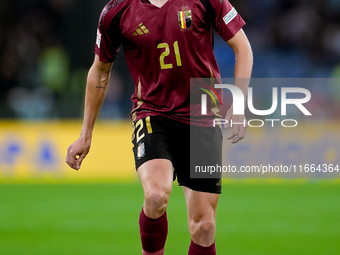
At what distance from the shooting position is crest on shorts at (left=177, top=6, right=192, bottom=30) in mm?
4004

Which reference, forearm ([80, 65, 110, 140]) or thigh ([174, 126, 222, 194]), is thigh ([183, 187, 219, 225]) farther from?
forearm ([80, 65, 110, 140])

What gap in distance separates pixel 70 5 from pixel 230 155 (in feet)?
23.9

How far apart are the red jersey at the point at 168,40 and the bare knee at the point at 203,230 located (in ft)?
2.30

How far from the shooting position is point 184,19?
4.00 meters

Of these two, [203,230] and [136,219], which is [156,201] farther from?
[136,219]

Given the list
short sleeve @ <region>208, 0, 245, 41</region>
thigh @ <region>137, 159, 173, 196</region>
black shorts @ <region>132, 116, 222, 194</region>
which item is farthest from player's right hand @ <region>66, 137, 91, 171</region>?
short sleeve @ <region>208, 0, 245, 41</region>

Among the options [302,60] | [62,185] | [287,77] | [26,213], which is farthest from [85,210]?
[302,60]

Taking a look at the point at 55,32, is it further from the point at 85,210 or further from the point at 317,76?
the point at 85,210

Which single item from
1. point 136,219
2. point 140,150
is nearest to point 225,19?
point 140,150

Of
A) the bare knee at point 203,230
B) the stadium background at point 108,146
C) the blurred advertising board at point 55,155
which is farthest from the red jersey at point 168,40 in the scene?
the blurred advertising board at point 55,155

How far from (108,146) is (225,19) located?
24.6ft

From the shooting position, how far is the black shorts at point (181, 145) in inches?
159

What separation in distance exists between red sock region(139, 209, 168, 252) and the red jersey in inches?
28.3

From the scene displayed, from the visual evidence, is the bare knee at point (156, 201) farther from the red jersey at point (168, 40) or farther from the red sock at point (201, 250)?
the red jersey at point (168, 40)
